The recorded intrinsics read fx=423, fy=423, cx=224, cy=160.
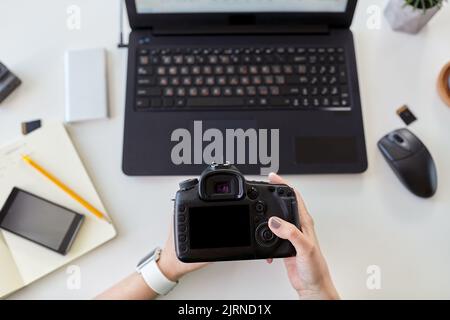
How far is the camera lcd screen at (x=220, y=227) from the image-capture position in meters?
0.45

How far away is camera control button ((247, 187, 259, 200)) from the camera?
0.46 m

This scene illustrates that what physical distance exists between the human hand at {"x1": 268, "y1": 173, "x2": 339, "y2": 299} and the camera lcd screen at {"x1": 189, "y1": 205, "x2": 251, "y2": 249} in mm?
32

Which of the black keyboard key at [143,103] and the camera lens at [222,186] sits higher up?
the black keyboard key at [143,103]

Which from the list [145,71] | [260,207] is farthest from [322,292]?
[145,71]

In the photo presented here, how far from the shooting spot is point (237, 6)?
0.64m

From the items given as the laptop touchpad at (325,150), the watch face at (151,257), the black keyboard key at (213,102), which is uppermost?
the black keyboard key at (213,102)

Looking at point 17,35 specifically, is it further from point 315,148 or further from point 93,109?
point 315,148

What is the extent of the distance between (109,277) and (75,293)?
0.16ft

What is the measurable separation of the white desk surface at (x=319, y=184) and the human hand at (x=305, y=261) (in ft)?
0.07

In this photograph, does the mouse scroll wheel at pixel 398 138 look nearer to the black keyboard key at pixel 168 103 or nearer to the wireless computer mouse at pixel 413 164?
the wireless computer mouse at pixel 413 164

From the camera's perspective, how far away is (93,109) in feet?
2.11

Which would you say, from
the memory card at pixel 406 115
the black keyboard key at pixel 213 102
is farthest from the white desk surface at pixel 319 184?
the black keyboard key at pixel 213 102
